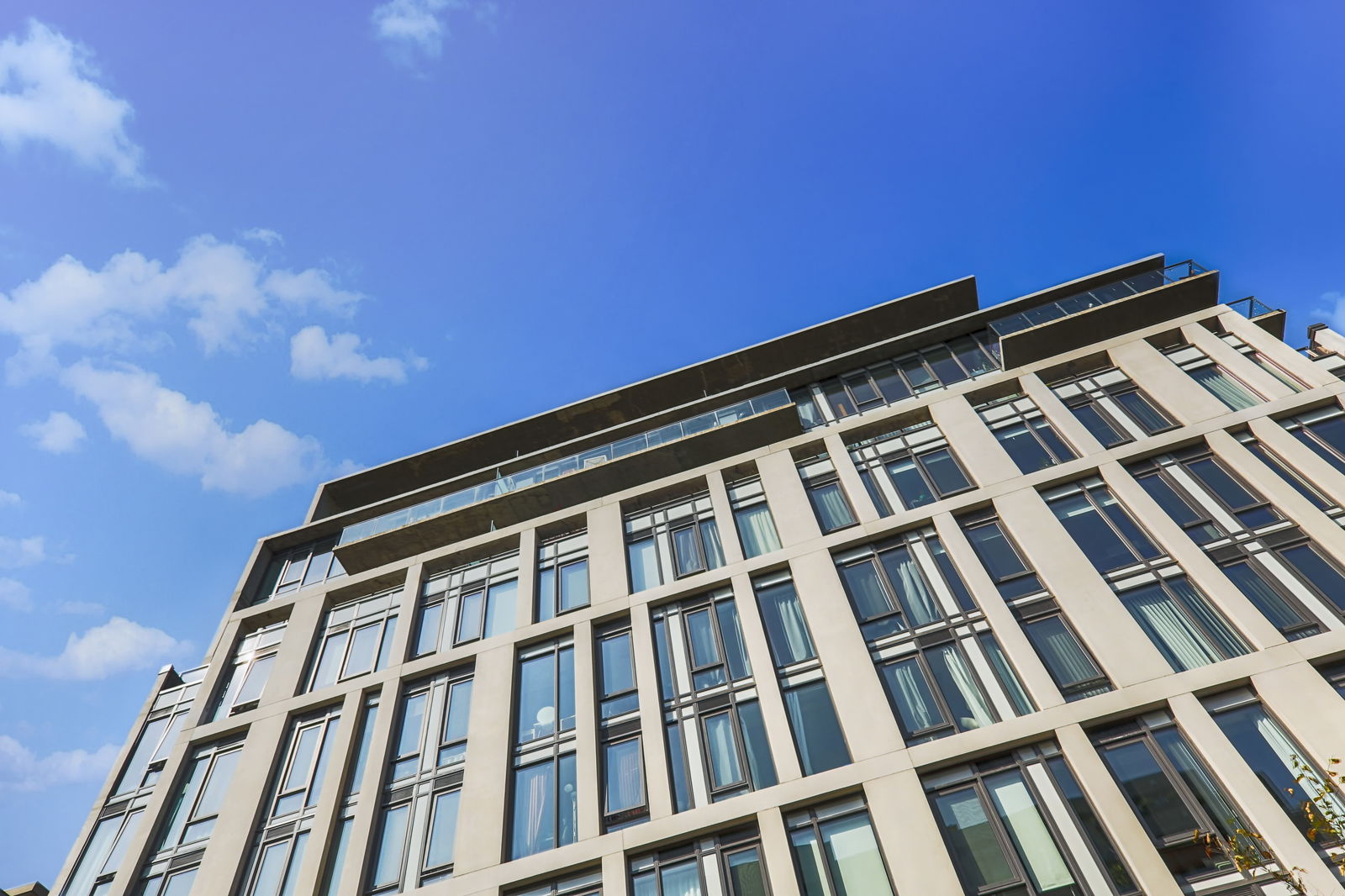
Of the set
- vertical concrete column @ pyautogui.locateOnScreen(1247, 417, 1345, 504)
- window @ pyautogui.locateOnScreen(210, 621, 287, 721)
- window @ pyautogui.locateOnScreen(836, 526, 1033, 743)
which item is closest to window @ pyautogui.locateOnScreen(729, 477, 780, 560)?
window @ pyautogui.locateOnScreen(836, 526, 1033, 743)

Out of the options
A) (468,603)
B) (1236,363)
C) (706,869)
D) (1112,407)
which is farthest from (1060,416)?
(468,603)

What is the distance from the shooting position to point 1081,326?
82.5 feet

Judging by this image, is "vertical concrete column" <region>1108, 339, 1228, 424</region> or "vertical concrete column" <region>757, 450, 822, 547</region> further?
"vertical concrete column" <region>757, 450, 822, 547</region>

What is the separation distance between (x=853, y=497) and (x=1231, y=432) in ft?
30.4

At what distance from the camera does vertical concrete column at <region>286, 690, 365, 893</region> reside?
17.9 meters

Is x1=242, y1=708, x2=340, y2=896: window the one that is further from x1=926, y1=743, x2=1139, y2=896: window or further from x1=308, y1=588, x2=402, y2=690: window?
x1=926, y1=743, x2=1139, y2=896: window

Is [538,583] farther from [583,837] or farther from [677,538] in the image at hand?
[583,837]

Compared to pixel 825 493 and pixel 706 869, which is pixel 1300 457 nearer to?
pixel 825 493

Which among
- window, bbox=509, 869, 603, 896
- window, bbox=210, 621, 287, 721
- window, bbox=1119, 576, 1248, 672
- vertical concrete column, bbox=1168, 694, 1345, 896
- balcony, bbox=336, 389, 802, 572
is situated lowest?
vertical concrete column, bbox=1168, 694, 1345, 896

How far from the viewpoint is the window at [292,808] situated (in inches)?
725

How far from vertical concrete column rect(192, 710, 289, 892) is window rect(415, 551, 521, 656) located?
13.6 feet

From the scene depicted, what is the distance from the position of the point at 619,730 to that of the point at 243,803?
936cm

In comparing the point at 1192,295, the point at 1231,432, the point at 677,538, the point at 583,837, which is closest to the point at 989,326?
the point at 1192,295

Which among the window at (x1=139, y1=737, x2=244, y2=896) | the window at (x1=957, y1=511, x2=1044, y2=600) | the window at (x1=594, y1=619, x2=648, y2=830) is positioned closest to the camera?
the window at (x1=594, y1=619, x2=648, y2=830)
